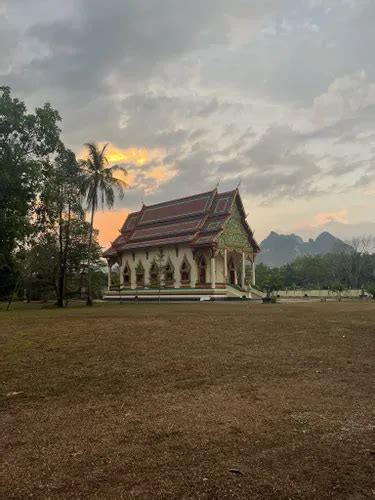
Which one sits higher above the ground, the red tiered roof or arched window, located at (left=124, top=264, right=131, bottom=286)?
the red tiered roof

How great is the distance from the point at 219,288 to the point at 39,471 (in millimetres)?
36287

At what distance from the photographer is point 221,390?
700 cm

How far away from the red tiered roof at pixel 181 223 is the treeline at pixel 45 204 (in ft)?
21.2

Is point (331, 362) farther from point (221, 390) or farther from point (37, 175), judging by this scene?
point (37, 175)

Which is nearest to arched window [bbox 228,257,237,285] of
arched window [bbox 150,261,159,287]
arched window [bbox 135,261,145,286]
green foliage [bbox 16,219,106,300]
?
arched window [bbox 150,261,159,287]

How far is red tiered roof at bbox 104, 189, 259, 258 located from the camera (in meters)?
41.8

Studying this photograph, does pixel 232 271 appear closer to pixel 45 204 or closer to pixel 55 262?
pixel 55 262

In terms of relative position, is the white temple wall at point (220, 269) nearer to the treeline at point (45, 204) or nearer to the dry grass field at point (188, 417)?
the treeline at point (45, 204)

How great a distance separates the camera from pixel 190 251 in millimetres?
42625

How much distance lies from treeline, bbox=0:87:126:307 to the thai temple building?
547 cm

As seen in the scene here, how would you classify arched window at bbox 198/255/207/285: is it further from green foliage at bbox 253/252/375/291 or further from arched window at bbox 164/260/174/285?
green foliage at bbox 253/252/375/291

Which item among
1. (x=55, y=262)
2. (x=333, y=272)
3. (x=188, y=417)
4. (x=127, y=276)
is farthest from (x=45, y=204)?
(x=333, y=272)

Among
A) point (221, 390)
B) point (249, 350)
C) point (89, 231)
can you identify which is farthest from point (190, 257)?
point (221, 390)

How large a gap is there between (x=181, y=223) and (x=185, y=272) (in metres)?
4.93
